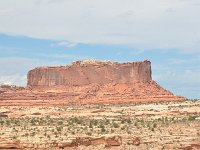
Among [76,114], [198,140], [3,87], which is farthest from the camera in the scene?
[3,87]

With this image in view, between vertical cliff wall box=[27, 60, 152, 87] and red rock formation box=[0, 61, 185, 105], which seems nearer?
red rock formation box=[0, 61, 185, 105]

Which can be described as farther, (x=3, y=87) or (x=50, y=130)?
(x=3, y=87)

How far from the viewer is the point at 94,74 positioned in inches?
4503

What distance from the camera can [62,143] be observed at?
1399 inches

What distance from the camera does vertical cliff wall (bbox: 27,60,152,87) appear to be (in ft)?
372

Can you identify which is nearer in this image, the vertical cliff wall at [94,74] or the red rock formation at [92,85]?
the red rock formation at [92,85]

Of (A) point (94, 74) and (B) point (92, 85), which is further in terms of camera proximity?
(A) point (94, 74)

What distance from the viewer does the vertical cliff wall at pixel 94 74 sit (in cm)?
11331

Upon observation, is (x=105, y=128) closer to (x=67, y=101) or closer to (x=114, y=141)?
(x=114, y=141)

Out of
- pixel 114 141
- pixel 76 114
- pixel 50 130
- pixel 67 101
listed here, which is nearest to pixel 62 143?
pixel 114 141

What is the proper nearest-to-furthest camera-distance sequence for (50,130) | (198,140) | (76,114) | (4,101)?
(198,140)
(50,130)
(76,114)
(4,101)

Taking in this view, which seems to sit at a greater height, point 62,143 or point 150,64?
point 150,64

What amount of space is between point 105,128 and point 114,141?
801 centimetres

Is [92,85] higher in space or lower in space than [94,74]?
lower
